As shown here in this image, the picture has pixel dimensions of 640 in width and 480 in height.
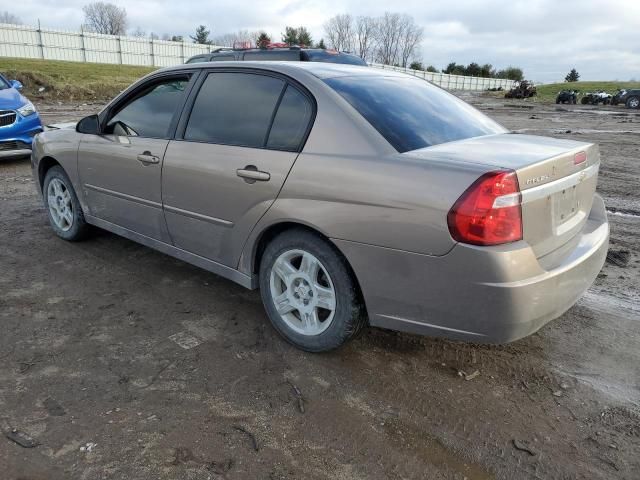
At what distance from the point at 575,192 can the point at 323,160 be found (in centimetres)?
140

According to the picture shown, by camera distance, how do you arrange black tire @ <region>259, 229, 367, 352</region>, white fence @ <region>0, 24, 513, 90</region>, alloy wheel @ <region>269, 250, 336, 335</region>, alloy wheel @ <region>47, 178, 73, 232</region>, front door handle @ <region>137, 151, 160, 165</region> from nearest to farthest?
black tire @ <region>259, 229, 367, 352</region> < alloy wheel @ <region>269, 250, 336, 335</region> < front door handle @ <region>137, 151, 160, 165</region> < alloy wheel @ <region>47, 178, 73, 232</region> < white fence @ <region>0, 24, 513, 90</region>

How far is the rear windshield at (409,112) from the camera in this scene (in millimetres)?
2873

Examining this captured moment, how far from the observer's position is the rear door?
3.06 m

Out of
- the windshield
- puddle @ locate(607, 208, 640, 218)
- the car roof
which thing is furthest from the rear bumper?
the windshield

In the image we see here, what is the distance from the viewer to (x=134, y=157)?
12.8 feet

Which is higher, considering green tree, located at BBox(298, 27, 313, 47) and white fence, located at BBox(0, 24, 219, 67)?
green tree, located at BBox(298, 27, 313, 47)

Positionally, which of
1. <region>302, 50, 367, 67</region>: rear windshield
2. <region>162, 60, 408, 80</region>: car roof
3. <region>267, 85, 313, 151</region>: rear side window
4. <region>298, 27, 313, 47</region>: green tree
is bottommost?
<region>267, 85, 313, 151</region>: rear side window

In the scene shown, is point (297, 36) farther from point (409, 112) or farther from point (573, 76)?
point (409, 112)

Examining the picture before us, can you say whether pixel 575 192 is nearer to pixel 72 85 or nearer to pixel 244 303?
pixel 244 303

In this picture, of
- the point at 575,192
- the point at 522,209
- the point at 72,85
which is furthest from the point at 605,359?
the point at 72,85

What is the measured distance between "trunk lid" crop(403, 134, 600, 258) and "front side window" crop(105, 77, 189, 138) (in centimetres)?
199

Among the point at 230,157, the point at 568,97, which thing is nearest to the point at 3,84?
the point at 230,157

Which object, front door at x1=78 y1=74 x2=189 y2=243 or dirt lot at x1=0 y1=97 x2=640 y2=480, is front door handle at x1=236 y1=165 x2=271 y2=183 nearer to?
front door at x1=78 y1=74 x2=189 y2=243

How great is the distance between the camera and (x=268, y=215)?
304cm
